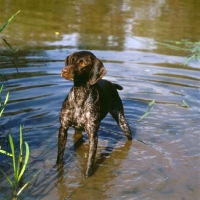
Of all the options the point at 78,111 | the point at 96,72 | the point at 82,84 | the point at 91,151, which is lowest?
the point at 91,151

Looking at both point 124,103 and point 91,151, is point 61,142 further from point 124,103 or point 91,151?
point 124,103

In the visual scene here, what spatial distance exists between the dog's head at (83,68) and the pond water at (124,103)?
1.22m

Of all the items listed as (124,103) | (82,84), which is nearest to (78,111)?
(82,84)

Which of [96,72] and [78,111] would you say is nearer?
[96,72]

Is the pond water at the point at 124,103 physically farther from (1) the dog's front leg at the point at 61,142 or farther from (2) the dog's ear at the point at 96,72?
(2) the dog's ear at the point at 96,72

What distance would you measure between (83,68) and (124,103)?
3510 mm

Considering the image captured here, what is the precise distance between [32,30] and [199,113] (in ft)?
24.8

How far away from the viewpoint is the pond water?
5902mm

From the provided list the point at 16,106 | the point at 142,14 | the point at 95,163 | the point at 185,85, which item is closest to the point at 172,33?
the point at 142,14

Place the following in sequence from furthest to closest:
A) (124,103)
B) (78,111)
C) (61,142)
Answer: (124,103), (61,142), (78,111)

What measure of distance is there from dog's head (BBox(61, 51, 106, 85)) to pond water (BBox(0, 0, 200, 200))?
3.99 feet

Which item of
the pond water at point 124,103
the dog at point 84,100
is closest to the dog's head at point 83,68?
the dog at point 84,100

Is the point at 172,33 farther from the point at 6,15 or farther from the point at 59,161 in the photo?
the point at 59,161

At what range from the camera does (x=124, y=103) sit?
9148mm
